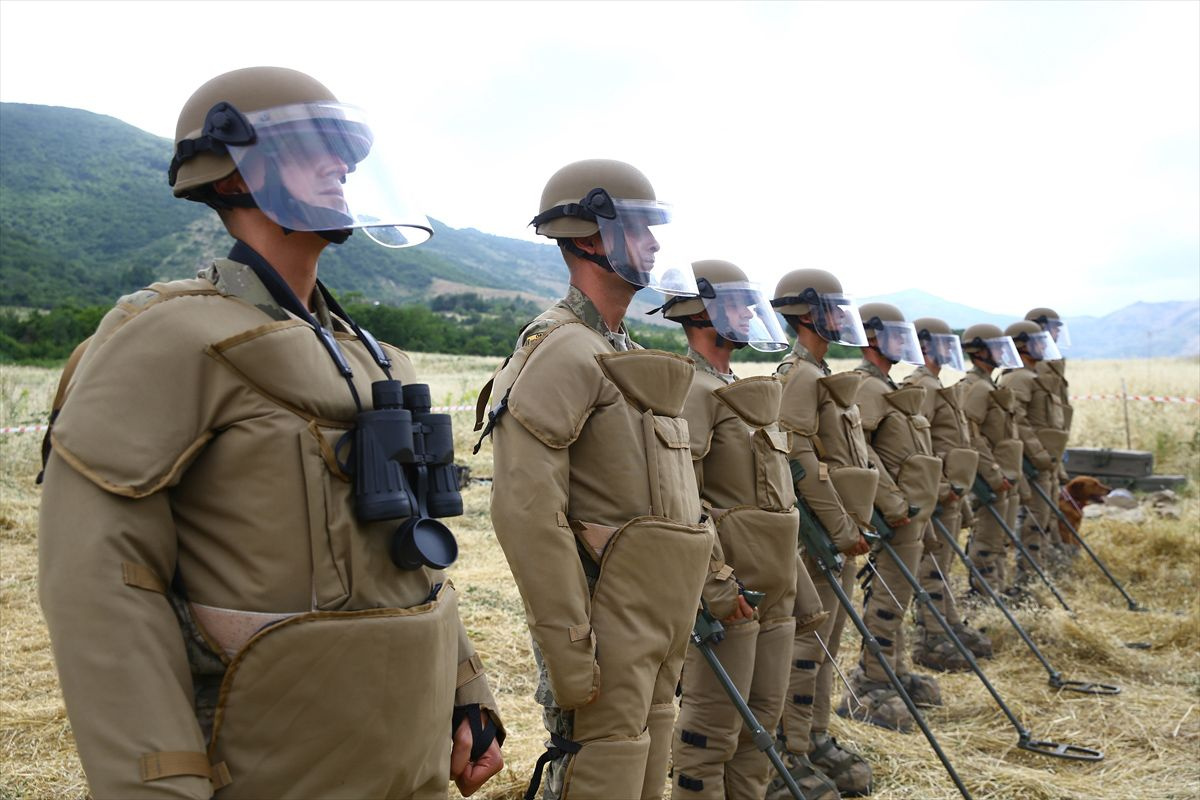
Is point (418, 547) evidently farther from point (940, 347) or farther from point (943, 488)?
point (940, 347)

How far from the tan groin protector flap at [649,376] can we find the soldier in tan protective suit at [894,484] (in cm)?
345

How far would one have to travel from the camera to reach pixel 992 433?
30.7 ft

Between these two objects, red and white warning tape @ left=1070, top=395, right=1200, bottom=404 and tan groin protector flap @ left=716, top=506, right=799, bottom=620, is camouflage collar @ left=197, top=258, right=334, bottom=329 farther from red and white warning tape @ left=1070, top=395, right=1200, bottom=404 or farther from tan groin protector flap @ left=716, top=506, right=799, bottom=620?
red and white warning tape @ left=1070, top=395, right=1200, bottom=404

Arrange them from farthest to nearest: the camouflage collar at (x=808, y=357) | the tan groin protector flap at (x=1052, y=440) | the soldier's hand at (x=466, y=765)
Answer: the tan groin protector flap at (x=1052, y=440) < the camouflage collar at (x=808, y=357) < the soldier's hand at (x=466, y=765)

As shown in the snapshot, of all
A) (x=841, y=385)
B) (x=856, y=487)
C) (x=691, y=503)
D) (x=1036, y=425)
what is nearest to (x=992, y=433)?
(x=1036, y=425)

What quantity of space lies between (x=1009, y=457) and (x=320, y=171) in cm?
871

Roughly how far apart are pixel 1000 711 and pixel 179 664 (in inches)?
227

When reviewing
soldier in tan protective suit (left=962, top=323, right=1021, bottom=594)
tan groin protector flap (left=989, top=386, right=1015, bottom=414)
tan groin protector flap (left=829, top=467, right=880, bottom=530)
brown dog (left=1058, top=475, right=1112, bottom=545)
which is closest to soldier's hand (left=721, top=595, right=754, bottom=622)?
tan groin protector flap (left=829, top=467, right=880, bottom=530)

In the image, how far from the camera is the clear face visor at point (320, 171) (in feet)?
5.89

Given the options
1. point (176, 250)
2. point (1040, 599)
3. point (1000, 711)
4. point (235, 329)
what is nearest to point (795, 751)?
point (1000, 711)

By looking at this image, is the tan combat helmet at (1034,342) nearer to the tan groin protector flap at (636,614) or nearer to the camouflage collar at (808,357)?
the camouflage collar at (808,357)

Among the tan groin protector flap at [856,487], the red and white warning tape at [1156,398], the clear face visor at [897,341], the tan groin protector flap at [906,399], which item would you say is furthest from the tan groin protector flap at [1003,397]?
the red and white warning tape at [1156,398]

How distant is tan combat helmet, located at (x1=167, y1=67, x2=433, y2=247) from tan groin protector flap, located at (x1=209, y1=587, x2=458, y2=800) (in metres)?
0.76

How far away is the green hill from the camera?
71062 mm
